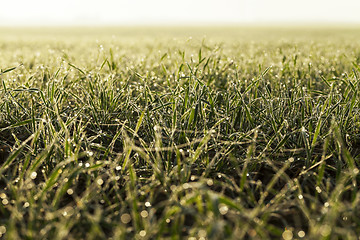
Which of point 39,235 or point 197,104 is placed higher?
point 197,104

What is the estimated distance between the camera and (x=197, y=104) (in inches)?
60.4

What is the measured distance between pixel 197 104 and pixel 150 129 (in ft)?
0.82

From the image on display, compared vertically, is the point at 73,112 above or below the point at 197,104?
below

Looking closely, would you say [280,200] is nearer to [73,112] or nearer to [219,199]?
[219,199]

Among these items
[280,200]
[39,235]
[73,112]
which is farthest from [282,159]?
[73,112]

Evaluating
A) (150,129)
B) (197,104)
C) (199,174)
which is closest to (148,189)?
(199,174)

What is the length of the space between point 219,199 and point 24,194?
0.71m

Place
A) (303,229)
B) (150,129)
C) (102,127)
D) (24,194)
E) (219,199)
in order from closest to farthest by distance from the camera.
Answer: (219,199) → (303,229) → (24,194) → (150,129) → (102,127)

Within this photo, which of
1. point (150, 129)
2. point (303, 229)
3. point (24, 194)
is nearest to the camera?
point (303, 229)

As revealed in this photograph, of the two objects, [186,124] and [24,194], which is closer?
[24,194]

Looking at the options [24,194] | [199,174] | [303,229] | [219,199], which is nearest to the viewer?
[219,199]

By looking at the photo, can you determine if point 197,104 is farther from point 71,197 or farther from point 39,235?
point 39,235

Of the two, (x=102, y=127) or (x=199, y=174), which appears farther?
(x=102, y=127)

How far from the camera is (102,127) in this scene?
1.66 metres
